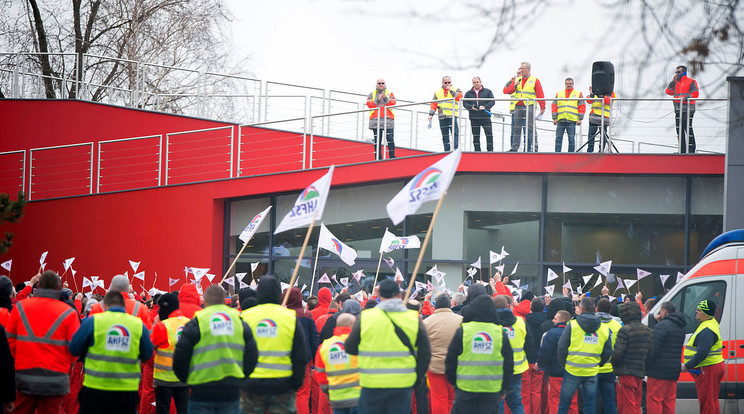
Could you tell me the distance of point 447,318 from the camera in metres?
10.3

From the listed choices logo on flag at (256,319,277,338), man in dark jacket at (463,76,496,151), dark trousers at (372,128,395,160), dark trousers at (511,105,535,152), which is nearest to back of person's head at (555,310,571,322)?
logo on flag at (256,319,277,338)

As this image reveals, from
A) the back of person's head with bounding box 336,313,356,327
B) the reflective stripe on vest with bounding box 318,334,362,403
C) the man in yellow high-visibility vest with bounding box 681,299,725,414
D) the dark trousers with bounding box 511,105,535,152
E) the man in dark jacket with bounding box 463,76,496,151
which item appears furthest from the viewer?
the dark trousers with bounding box 511,105,535,152

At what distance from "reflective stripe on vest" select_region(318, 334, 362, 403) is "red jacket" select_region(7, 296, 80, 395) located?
2591mm

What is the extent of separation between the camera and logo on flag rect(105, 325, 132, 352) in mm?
8062

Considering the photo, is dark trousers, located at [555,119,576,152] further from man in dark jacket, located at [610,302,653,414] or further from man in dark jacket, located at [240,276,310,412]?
man in dark jacket, located at [240,276,310,412]

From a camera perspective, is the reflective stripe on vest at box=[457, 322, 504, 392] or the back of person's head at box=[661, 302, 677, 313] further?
the back of person's head at box=[661, 302, 677, 313]

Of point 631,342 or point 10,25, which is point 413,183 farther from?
point 10,25

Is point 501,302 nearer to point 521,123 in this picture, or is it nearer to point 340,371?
point 340,371

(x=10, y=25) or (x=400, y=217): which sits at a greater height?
(x=10, y=25)

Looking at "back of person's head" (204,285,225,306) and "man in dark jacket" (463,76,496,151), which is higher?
"man in dark jacket" (463,76,496,151)

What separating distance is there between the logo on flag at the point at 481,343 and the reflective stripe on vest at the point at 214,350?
255cm

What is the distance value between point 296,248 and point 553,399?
10973mm

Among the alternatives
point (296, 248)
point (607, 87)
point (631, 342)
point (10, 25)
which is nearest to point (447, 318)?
point (631, 342)

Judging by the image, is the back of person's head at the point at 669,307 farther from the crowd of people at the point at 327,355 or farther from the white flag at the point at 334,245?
the white flag at the point at 334,245
